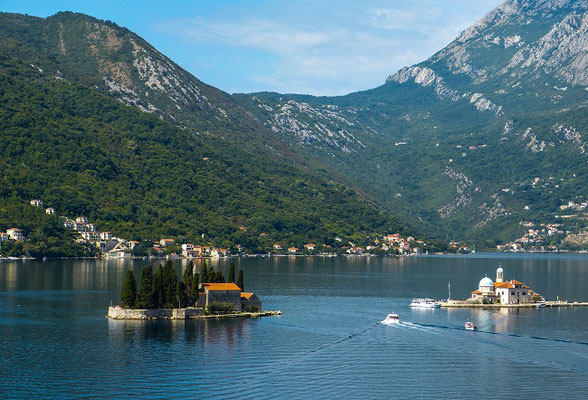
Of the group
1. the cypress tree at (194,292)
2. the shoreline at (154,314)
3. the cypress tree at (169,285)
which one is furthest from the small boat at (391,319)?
the cypress tree at (169,285)

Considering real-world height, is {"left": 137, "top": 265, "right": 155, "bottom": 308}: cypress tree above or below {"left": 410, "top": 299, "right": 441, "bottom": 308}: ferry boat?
above

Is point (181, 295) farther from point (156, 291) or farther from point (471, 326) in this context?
point (471, 326)

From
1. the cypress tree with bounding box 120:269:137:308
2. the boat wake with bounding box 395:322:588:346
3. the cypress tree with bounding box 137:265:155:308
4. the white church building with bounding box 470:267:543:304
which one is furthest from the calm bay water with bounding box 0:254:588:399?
the white church building with bounding box 470:267:543:304

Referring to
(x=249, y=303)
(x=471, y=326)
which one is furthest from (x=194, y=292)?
(x=471, y=326)

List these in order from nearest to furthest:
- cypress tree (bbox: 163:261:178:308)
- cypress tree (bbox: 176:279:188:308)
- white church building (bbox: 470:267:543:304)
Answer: cypress tree (bbox: 163:261:178:308) → cypress tree (bbox: 176:279:188:308) → white church building (bbox: 470:267:543:304)

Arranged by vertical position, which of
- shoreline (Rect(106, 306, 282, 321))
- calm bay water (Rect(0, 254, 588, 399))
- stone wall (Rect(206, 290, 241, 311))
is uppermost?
stone wall (Rect(206, 290, 241, 311))

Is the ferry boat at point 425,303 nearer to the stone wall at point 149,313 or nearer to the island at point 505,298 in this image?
the island at point 505,298

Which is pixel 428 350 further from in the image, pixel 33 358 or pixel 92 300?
pixel 92 300

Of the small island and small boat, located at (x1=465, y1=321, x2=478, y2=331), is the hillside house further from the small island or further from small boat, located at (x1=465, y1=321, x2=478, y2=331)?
small boat, located at (x1=465, y1=321, x2=478, y2=331)
